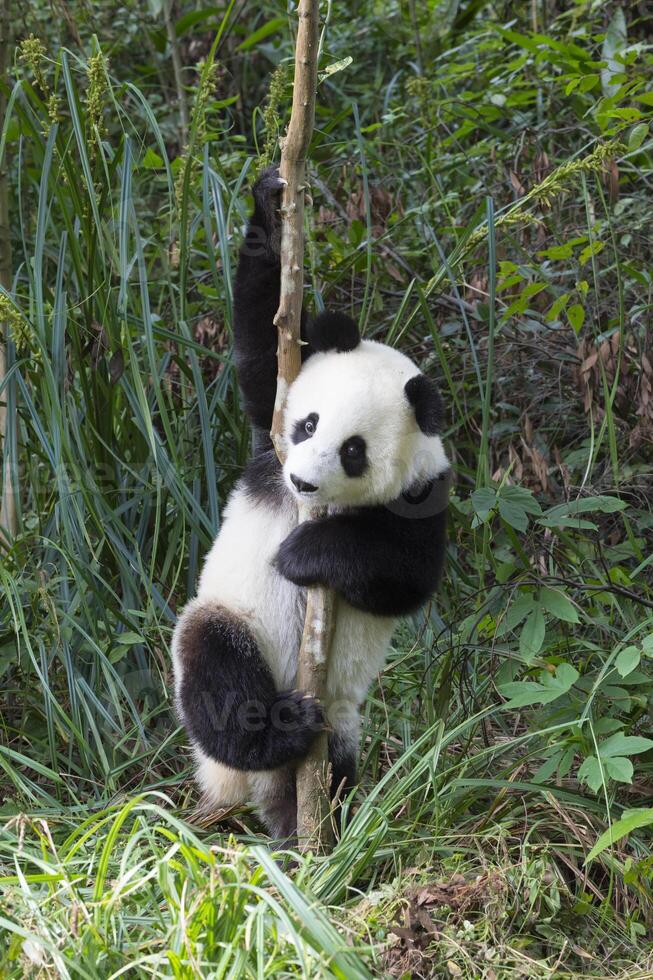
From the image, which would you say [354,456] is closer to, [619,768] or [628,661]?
[628,661]

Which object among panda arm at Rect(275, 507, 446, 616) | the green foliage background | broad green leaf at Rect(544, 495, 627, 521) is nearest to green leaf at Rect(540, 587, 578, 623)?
the green foliage background

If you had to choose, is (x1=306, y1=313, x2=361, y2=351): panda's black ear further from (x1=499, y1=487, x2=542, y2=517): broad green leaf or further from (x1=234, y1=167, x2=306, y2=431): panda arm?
(x1=499, y1=487, x2=542, y2=517): broad green leaf

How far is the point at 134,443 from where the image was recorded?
13.5ft

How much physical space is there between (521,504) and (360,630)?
0.71m

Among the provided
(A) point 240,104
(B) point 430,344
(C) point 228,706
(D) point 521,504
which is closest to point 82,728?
(C) point 228,706

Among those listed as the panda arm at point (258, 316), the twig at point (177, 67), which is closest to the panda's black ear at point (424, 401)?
the panda arm at point (258, 316)

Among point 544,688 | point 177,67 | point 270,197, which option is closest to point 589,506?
point 544,688

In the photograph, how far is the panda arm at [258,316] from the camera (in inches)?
123

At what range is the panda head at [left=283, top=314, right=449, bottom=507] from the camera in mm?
2744

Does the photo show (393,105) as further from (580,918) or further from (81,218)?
(580,918)

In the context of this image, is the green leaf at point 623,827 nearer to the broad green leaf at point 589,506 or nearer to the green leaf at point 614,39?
the broad green leaf at point 589,506

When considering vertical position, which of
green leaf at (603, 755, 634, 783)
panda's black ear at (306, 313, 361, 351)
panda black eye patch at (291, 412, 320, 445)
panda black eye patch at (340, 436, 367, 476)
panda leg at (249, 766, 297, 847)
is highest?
panda's black ear at (306, 313, 361, 351)

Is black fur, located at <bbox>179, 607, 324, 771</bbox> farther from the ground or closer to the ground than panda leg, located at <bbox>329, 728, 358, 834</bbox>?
farther from the ground

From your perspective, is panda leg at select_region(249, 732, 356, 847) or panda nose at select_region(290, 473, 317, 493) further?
panda leg at select_region(249, 732, 356, 847)
